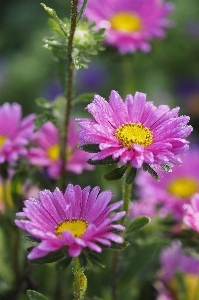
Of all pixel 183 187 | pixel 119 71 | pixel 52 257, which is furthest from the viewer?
pixel 119 71

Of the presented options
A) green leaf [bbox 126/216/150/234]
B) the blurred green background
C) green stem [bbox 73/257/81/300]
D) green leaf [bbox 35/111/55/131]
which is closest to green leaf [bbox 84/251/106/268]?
green stem [bbox 73/257/81/300]

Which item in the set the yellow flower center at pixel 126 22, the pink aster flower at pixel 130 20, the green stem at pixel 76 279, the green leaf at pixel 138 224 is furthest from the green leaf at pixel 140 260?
the yellow flower center at pixel 126 22

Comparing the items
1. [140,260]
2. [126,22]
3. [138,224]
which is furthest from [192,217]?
[126,22]

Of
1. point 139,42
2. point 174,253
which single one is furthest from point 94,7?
point 174,253

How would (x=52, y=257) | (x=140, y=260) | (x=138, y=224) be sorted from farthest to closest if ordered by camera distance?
(x=140, y=260), (x=138, y=224), (x=52, y=257)

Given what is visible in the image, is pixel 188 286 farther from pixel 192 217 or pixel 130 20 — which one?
pixel 130 20

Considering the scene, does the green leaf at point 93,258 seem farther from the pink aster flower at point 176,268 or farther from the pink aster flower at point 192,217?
the pink aster flower at point 176,268

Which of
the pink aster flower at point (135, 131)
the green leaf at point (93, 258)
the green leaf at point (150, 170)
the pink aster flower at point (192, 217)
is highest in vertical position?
the pink aster flower at point (135, 131)

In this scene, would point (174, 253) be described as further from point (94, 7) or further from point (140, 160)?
point (94, 7)
